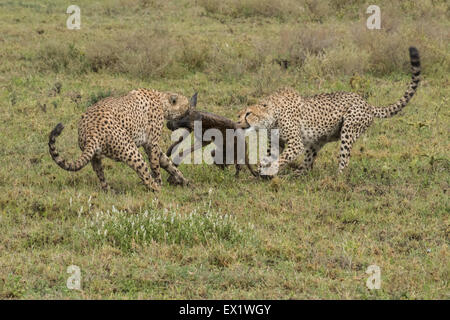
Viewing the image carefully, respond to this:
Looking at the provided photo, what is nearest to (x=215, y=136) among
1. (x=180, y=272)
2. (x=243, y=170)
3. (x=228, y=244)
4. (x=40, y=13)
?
(x=243, y=170)

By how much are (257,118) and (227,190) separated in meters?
1.11

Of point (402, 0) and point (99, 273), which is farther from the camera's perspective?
point (402, 0)

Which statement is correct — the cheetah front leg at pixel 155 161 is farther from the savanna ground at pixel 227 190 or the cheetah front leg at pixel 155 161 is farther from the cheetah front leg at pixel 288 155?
the cheetah front leg at pixel 288 155

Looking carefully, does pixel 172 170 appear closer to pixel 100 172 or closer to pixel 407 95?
pixel 100 172

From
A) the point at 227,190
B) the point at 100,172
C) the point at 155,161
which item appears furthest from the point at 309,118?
the point at 100,172

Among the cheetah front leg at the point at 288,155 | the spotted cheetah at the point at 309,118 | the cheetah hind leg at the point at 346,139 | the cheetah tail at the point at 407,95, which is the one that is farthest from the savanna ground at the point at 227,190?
the cheetah tail at the point at 407,95

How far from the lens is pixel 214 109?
40.3 ft

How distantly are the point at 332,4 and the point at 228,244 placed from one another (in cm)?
1505

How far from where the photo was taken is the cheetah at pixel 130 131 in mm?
8172

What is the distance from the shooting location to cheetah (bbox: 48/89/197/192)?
26.8ft

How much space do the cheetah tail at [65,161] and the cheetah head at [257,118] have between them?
7.11 ft

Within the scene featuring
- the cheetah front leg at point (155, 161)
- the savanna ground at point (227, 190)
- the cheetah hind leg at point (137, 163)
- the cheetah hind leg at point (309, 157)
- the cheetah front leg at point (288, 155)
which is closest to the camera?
the savanna ground at point (227, 190)
